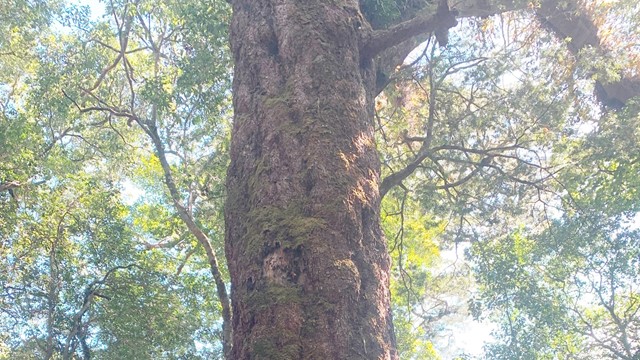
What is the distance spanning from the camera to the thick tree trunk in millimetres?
2770

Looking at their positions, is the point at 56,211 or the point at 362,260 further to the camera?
the point at 56,211

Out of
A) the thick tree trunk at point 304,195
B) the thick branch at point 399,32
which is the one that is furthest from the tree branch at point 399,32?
the thick tree trunk at point 304,195

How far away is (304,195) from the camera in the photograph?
3.26m

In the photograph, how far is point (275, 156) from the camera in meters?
3.54

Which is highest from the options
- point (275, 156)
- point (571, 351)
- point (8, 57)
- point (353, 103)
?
point (8, 57)

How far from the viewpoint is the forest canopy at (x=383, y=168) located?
756 centimetres

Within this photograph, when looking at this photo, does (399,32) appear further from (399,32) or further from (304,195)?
(304,195)

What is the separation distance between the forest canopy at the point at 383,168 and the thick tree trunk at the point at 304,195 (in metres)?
1.66

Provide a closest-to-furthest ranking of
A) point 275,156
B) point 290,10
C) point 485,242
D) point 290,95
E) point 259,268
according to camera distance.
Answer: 1. point 259,268
2. point 275,156
3. point 290,95
4. point 290,10
5. point 485,242

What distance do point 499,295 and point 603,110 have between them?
457 centimetres

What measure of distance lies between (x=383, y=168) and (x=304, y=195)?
21.3ft

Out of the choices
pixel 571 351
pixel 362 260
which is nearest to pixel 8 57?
pixel 362 260

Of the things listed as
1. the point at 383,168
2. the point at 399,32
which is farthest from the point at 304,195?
the point at 383,168

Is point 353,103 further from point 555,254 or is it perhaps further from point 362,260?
point 555,254
